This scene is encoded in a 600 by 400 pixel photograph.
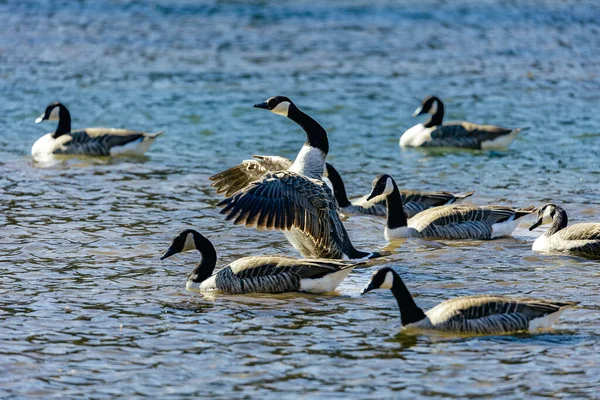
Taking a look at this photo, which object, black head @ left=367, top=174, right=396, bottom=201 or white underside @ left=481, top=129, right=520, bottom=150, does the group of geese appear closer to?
black head @ left=367, top=174, right=396, bottom=201

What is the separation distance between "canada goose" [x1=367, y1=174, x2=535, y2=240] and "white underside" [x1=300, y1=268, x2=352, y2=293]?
128 inches

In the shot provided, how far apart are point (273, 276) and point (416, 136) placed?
10.4 meters

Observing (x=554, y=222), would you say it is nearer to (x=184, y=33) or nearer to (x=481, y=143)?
(x=481, y=143)

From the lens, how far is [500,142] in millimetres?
20875

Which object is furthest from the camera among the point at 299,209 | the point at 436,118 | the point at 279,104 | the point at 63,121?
the point at 436,118

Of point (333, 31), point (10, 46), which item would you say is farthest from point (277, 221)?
point (333, 31)

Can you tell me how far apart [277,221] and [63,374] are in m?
3.65

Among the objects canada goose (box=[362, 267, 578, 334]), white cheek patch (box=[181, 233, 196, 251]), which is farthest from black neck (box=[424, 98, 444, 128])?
canada goose (box=[362, 267, 578, 334])

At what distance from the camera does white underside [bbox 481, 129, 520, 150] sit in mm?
20719

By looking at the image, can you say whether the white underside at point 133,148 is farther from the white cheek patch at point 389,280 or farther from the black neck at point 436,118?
the white cheek patch at point 389,280

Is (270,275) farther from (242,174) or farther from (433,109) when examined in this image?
(433,109)

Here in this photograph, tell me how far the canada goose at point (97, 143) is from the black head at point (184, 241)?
335 inches

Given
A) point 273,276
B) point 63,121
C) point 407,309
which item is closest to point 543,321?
point 407,309

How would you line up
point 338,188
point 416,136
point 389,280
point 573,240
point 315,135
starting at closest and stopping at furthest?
point 389,280 → point 573,240 → point 315,135 → point 338,188 → point 416,136
